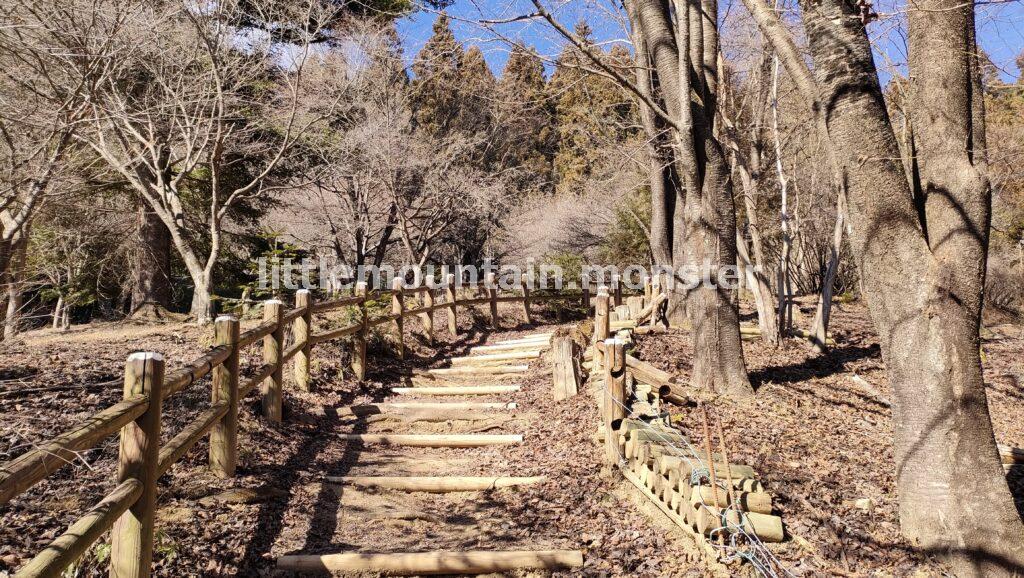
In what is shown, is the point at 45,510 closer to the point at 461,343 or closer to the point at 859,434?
the point at 859,434

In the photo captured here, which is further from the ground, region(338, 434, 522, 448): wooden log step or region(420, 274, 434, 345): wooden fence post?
region(420, 274, 434, 345): wooden fence post

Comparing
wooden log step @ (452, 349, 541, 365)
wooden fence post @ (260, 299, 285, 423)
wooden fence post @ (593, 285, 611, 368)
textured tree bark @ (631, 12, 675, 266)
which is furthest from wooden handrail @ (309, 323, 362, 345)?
textured tree bark @ (631, 12, 675, 266)

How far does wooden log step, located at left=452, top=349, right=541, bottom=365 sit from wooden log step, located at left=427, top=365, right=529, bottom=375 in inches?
14.2

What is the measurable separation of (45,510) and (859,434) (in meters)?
6.00

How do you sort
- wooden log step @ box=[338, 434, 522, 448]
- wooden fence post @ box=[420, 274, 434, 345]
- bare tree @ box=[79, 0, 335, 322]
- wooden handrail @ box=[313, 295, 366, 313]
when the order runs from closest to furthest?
wooden log step @ box=[338, 434, 522, 448], wooden handrail @ box=[313, 295, 366, 313], bare tree @ box=[79, 0, 335, 322], wooden fence post @ box=[420, 274, 434, 345]

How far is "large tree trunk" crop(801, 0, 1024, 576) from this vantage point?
3365 millimetres

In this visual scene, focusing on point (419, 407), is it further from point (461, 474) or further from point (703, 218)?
point (703, 218)

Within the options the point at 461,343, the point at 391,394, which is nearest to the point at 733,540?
the point at 391,394

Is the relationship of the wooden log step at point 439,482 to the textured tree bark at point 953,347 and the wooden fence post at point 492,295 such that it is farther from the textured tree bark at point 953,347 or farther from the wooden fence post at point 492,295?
the wooden fence post at point 492,295

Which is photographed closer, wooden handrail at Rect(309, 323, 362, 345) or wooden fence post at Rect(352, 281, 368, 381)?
wooden handrail at Rect(309, 323, 362, 345)

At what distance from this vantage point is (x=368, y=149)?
16359 mm

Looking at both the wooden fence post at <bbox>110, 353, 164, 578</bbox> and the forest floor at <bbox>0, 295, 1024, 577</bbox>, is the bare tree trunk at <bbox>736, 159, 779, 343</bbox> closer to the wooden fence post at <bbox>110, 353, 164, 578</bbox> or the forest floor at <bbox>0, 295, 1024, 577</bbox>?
the forest floor at <bbox>0, 295, 1024, 577</bbox>

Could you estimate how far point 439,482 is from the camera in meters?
5.09

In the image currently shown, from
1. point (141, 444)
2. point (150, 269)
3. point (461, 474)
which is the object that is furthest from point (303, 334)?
point (150, 269)
